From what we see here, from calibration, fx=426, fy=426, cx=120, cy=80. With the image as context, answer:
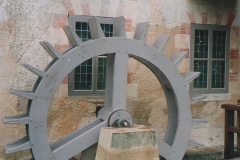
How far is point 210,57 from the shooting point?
24.3 feet

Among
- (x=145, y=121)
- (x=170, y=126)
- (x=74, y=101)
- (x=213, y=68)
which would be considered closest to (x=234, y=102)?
(x=213, y=68)

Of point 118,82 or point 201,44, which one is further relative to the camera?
point 201,44

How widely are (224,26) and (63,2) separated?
2.89 meters

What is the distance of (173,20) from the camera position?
7.07 m

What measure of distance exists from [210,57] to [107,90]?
265cm

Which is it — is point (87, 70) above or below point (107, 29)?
below

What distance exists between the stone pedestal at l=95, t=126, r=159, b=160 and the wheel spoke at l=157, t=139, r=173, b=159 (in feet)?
1.61

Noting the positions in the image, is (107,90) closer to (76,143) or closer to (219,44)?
(76,143)

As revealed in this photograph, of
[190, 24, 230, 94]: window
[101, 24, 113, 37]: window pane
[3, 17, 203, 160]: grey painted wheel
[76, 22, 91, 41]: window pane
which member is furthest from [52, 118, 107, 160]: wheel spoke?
[190, 24, 230, 94]: window

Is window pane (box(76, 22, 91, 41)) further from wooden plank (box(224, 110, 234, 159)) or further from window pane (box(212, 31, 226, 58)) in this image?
wooden plank (box(224, 110, 234, 159))

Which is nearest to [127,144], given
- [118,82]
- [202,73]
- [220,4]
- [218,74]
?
[118,82]

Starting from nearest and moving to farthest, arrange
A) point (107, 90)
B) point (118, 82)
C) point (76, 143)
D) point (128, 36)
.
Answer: point (76, 143), point (118, 82), point (107, 90), point (128, 36)

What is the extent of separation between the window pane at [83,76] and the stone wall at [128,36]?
0.20m

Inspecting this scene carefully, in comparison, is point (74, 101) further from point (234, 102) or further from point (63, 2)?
point (234, 102)
